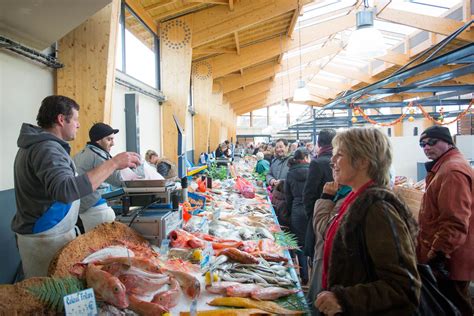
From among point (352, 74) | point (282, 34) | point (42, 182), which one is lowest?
point (42, 182)

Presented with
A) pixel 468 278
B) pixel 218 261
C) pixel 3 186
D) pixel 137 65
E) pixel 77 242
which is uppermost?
pixel 137 65

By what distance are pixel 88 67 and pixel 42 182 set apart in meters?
2.38

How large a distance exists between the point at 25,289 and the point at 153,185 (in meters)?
1.23

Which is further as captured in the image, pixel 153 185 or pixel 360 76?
pixel 360 76

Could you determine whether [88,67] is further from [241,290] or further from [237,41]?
[237,41]

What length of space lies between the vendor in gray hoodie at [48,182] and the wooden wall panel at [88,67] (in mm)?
1863

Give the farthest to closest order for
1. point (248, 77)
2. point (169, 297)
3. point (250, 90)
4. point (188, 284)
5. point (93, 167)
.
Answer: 1. point (250, 90)
2. point (248, 77)
3. point (93, 167)
4. point (188, 284)
5. point (169, 297)

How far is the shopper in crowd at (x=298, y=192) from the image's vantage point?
4.36m

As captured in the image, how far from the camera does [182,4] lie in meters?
7.23

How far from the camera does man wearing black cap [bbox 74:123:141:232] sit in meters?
2.92

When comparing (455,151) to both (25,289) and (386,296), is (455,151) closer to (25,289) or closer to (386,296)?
(386,296)

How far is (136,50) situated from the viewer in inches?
275

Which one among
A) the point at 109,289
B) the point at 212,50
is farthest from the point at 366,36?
the point at 212,50

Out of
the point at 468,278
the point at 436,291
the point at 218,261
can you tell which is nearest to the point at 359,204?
the point at 436,291
